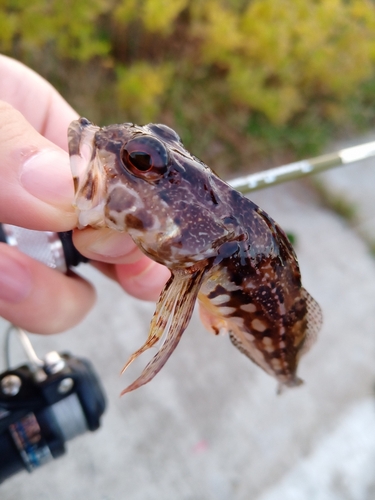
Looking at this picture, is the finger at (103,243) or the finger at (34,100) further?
the finger at (34,100)

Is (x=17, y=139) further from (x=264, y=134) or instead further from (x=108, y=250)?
(x=264, y=134)

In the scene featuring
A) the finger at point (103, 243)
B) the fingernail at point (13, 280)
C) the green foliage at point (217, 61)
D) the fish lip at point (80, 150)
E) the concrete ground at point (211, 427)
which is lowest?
the concrete ground at point (211, 427)

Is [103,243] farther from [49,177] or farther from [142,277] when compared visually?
[142,277]

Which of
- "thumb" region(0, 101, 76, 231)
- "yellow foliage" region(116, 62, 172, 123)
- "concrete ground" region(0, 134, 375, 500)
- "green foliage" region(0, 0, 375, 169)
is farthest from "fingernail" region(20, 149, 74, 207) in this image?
"yellow foliage" region(116, 62, 172, 123)

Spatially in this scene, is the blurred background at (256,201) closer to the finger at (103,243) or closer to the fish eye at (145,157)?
the finger at (103,243)

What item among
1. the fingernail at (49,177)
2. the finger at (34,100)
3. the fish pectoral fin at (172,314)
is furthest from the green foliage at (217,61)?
the fish pectoral fin at (172,314)

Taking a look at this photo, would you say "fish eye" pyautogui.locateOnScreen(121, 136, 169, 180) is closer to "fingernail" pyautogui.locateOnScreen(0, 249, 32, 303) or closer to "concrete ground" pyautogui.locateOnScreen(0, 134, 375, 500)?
"fingernail" pyautogui.locateOnScreen(0, 249, 32, 303)
